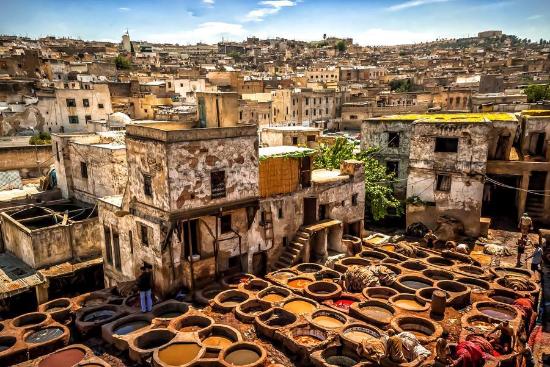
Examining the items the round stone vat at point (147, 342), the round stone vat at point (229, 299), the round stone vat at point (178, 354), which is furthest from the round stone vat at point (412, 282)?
the round stone vat at point (147, 342)

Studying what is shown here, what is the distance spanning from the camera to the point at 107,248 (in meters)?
21.8

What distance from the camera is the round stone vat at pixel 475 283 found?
19.1 meters

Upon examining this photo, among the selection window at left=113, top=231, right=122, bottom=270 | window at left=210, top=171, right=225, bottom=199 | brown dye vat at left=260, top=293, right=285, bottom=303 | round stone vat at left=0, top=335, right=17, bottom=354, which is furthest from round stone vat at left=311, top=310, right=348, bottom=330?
round stone vat at left=0, top=335, right=17, bottom=354

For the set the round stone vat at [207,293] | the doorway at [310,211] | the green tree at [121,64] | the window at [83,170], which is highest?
the green tree at [121,64]

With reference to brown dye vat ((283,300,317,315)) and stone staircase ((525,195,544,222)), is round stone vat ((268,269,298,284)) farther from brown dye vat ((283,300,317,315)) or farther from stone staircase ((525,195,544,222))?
stone staircase ((525,195,544,222))

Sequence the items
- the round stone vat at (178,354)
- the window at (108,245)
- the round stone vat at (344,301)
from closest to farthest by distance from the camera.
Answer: the round stone vat at (178,354), the round stone vat at (344,301), the window at (108,245)

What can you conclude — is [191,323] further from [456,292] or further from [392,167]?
[392,167]

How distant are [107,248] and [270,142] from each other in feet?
54.8

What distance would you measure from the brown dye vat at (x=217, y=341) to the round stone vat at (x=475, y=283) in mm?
11020

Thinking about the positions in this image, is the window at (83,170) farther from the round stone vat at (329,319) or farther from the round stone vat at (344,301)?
the round stone vat at (329,319)

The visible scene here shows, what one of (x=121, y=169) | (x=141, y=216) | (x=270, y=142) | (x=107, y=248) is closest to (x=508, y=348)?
(x=141, y=216)

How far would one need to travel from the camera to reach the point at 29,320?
17.0 meters

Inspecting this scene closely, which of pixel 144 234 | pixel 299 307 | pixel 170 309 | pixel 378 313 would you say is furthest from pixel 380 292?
pixel 144 234

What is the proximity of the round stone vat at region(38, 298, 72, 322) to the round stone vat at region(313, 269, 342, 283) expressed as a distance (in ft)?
35.1
